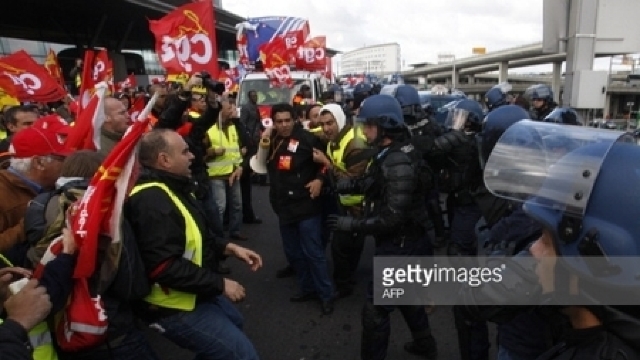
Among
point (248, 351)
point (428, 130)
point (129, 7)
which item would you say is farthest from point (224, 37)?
point (248, 351)

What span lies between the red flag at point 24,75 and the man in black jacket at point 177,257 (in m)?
4.70

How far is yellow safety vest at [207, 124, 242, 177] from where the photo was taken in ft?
17.0

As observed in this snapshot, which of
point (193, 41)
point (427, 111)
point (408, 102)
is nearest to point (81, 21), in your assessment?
point (193, 41)

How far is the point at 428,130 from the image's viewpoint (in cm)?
488

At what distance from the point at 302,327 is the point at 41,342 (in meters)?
2.20

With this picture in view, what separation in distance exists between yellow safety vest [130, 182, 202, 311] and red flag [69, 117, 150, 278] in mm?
324

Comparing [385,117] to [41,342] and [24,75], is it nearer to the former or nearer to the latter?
[41,342]

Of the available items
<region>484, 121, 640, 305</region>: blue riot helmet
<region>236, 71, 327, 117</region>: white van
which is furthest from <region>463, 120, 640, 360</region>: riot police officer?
<region>236, 71, 327, 117</region>: white van

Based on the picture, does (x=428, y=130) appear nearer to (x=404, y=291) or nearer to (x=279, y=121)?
(x=279, y=121)

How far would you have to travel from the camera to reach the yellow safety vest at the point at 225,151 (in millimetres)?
5191

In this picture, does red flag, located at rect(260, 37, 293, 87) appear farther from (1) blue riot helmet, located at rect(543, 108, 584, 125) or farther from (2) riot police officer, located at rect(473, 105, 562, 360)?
(2) riot police officer, located at rect(473, 105, 562, 360)

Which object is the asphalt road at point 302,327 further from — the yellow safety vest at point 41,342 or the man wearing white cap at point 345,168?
the yellow safety vest at point 41,342

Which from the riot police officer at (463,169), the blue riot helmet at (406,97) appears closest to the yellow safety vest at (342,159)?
the blue riot helmet at (406,97)

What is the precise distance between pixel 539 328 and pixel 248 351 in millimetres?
1414
